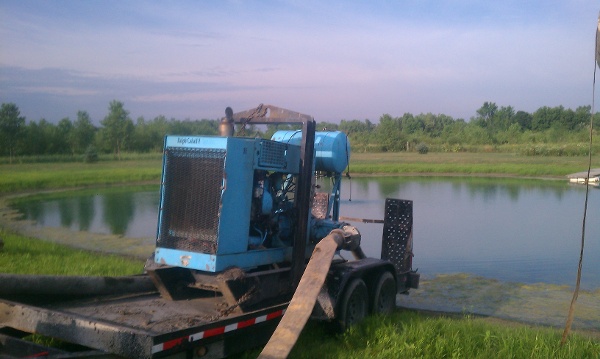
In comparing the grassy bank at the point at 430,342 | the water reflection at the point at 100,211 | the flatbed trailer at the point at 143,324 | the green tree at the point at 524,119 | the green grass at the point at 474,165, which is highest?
the green tree at the point at 524,119

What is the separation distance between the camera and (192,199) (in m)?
6.52

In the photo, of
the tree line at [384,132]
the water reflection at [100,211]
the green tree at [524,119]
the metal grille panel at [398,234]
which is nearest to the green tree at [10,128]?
the tree line at [384,132]

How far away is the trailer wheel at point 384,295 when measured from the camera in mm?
8109

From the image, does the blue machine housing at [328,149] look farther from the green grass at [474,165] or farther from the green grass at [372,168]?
the green grass at [474,165]

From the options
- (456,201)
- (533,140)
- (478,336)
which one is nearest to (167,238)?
(478,336)

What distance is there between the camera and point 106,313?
243 inches

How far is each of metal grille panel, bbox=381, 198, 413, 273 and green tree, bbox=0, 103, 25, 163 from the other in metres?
36.2

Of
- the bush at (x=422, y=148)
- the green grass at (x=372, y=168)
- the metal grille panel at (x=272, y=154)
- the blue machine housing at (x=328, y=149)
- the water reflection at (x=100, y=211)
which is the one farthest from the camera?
Result: the bush at (x=422, y=148)

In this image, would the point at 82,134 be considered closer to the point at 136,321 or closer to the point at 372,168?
the point at 372,168

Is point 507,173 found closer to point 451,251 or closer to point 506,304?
point 451,251

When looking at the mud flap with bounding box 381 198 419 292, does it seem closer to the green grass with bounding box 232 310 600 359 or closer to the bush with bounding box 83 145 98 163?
the green grass with bounding box 232 310 600 359

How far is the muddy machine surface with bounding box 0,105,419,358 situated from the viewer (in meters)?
5.51

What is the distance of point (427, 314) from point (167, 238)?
4.37 metres

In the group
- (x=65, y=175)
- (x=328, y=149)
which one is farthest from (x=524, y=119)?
(x=328, y=149)
